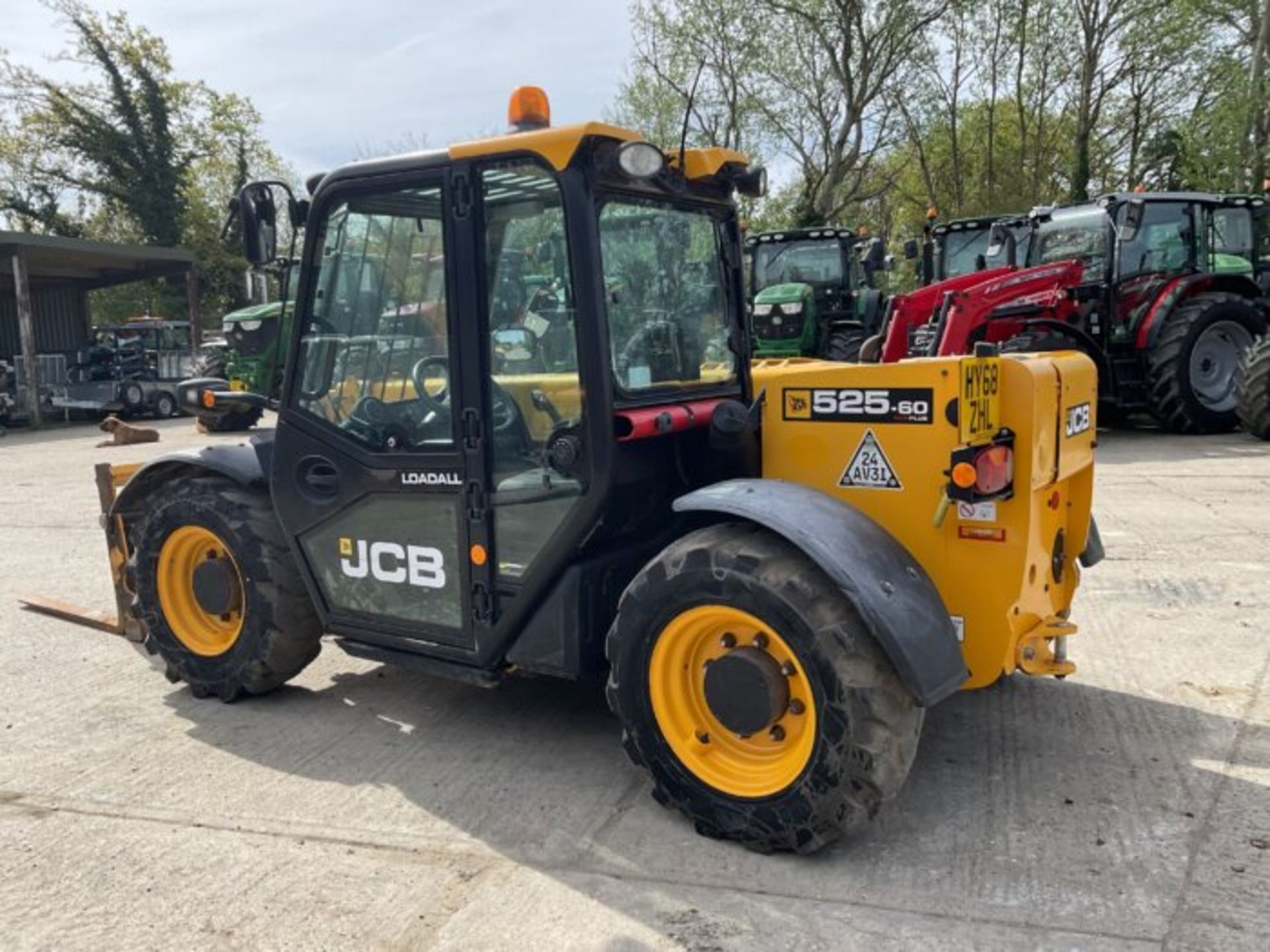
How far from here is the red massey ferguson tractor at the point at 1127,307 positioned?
10.6 meters

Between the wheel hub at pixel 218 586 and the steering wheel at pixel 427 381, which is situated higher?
the steering wheel at pixel 427 381

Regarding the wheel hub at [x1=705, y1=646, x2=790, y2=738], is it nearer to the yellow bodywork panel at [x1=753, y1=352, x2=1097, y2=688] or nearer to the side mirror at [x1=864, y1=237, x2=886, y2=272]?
the yellow bodywork panel at [x1=753, y1=352, x2=1097, y2=688]

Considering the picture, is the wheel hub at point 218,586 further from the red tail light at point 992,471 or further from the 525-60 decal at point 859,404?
the red tail light at point 992,471

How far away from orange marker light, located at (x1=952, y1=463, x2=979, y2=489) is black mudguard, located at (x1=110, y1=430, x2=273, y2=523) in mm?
2768

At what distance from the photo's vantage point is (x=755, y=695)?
9.54 feet

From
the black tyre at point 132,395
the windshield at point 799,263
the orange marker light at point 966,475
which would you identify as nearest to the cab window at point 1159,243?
the windshield at point 799,263

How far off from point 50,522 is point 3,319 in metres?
21.1

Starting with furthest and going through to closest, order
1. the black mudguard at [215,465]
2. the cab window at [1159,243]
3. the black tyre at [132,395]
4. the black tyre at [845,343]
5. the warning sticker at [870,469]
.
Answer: the black tyre at [132,395] < the black tyre at [845,343] < the cab window at [1159,243] < the black mudguard at [215,465] < the warning sticker at [870,469]

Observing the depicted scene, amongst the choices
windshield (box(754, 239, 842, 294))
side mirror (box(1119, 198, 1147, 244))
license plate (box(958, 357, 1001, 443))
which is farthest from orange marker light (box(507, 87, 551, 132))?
windshield (box(754, 239, 842, 294))

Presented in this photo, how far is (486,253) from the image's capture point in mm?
3340

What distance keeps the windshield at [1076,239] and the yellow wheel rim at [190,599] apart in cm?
1005

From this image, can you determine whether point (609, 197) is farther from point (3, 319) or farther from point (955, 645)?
point (3, 319)

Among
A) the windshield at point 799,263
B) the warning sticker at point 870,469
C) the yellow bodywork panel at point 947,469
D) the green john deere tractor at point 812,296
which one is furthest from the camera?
the windshield at point 799,263

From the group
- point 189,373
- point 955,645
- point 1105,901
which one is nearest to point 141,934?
point 955,645
